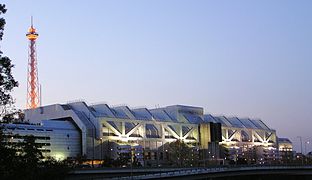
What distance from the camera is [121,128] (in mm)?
184500

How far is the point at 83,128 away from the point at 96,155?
950 centimetres

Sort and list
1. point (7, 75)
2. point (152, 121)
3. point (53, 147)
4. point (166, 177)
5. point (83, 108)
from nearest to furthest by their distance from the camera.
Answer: point (7, 75), point (166, 177), point (53, 147), point (83, 108), point (152, 121)

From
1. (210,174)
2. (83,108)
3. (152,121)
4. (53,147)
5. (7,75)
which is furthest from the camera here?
(152,121)

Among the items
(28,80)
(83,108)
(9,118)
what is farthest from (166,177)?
(28,80)

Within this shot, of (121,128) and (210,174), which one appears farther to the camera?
(121,128)

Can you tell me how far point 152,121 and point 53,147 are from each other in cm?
4541

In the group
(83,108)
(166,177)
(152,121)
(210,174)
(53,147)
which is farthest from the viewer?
(152,121)

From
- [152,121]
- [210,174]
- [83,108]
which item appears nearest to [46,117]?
[83,108]

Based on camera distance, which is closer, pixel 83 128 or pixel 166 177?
pixel 166 177

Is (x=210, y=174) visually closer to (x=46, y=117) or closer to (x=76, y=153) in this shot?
(x=76, y=153)

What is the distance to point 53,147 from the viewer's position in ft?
538

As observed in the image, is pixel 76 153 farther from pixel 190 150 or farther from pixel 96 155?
pixel 190 150

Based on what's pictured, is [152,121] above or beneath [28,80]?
beneath

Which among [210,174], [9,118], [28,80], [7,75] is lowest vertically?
[210,174]
